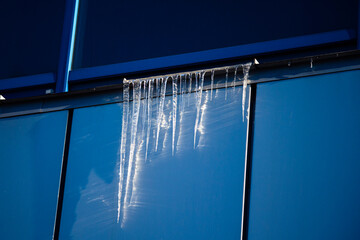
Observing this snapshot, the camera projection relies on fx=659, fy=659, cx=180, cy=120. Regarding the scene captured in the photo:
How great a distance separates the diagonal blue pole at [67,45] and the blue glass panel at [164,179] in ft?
3.75

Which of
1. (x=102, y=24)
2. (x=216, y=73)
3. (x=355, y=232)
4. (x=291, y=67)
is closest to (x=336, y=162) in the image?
(x=355, y=232)

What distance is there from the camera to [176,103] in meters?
6.56

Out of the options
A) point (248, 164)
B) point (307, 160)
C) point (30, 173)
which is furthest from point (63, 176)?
point (307, 160)

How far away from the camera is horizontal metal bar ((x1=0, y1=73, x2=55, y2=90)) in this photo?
315 inches

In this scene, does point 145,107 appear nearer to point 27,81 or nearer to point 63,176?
point 63,176

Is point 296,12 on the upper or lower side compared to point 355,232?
upper

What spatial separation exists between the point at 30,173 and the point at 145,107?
1.45 m

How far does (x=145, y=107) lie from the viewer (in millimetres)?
6723

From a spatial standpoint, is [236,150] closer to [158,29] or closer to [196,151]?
[196,151]

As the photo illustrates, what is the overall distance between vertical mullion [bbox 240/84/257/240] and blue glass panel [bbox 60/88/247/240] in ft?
0.15

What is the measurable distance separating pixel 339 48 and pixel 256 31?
984 mm

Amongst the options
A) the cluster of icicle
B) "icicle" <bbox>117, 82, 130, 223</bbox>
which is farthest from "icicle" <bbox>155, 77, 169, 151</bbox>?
"icicle" <bbox>117, 82, 130, 223</bbox>

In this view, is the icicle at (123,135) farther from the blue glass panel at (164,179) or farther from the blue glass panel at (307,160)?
the blue glass panel at (307,160)

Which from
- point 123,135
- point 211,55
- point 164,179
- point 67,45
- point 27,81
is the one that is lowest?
point 164,179
